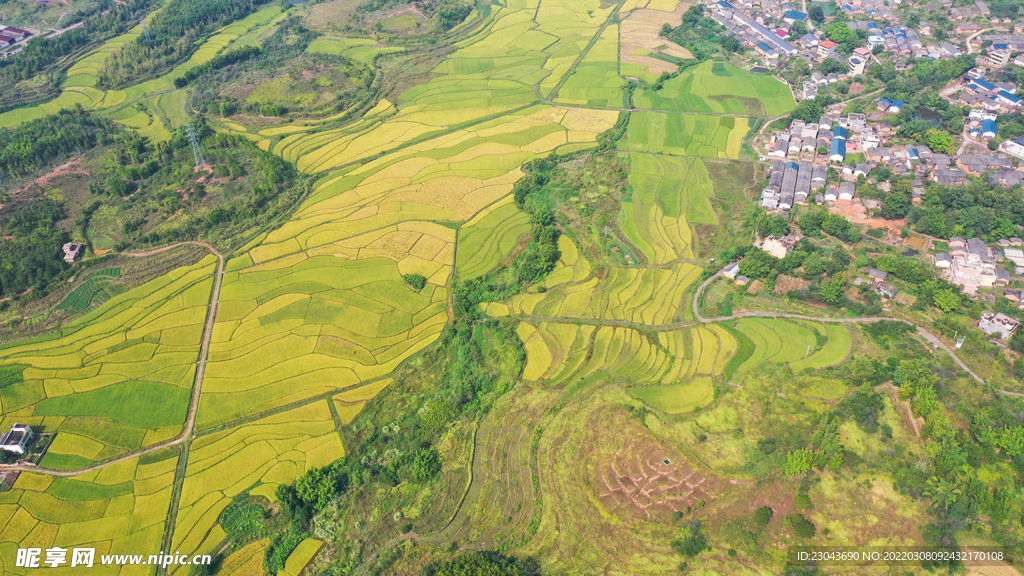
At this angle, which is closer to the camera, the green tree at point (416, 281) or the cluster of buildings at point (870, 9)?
the green tree at point (416, 281)

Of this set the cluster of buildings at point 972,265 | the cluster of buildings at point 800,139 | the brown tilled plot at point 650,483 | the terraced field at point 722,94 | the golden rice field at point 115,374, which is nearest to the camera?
the brown tilled plot at point 650,483

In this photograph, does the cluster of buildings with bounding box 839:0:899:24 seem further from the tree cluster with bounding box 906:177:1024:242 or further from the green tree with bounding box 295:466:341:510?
the green tree with bounding box 295:466:341:510

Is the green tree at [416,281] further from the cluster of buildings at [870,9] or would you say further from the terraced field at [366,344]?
the cluster of buildings at [870,9]

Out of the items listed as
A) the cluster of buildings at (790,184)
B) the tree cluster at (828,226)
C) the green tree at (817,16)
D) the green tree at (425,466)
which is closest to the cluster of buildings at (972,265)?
the tree cluster at (828,226)

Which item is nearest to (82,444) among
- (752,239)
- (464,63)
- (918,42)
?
(752,239)

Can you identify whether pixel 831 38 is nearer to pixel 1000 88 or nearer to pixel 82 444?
pixel 1000 88
